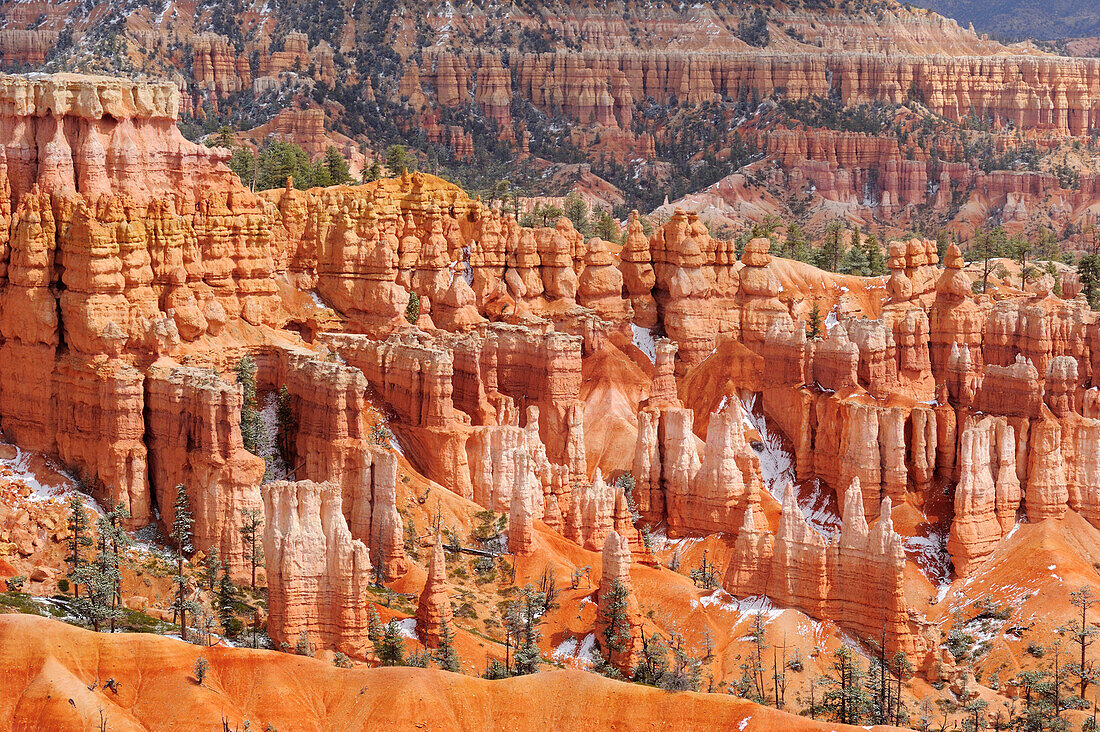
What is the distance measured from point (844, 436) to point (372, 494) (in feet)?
90.2

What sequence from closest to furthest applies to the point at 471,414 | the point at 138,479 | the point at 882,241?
the point at 138,479 < the point at 471,414 < the point at 882,241

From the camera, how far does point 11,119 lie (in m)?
88.7

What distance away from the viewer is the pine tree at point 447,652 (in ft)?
239

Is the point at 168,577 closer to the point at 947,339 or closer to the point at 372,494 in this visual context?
the point at 372,494

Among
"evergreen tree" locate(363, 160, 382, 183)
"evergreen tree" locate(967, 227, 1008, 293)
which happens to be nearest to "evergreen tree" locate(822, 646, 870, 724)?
"evergreen tree" locate(967, 227, 1008, 293)

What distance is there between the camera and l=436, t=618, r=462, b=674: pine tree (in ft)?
239

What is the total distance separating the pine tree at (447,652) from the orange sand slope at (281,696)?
3.55 m

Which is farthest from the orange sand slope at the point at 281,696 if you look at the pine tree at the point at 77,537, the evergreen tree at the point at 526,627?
→ the pine tree at the point at 77,537

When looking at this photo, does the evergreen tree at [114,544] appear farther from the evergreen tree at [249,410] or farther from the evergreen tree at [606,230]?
the evergreen tree at [606,230]

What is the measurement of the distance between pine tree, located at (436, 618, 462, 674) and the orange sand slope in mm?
3545

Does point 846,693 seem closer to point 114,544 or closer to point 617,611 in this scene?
point 617,611

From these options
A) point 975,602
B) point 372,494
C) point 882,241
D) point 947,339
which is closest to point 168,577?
point 372,494

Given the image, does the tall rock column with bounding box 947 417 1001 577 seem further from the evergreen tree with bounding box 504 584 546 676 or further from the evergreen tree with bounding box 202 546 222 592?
the evergreen tree with bounding box 202 546 222 592

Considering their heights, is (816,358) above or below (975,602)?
above
